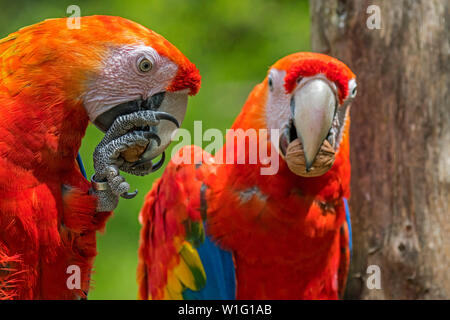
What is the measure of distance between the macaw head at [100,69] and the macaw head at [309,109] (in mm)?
348

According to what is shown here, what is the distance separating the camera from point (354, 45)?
2.22 meters

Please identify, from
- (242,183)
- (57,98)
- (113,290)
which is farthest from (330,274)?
(113,290)

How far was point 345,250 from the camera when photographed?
2209mm

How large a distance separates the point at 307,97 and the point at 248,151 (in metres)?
0.30

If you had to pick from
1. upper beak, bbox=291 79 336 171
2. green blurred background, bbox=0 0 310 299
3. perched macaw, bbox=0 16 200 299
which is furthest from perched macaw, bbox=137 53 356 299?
green blurred background, bbox=0 0 310 299

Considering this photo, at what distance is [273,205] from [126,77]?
67 centimetres

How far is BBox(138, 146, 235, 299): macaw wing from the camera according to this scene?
2.08 metres

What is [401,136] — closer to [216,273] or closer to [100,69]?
[216,273]

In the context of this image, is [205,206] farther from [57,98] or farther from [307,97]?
[57,98]

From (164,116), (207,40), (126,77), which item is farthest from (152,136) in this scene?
(207,40)

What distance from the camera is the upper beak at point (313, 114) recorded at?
1.72 meters

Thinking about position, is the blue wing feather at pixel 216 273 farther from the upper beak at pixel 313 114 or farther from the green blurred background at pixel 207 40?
the green blurred background at pixel 207 40

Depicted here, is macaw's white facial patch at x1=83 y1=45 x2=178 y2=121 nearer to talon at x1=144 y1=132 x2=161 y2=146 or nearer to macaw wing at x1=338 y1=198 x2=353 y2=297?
talon at x1=144 y1=132 x2=161 y2=146

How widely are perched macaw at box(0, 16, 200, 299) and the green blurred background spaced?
2.52 meters
